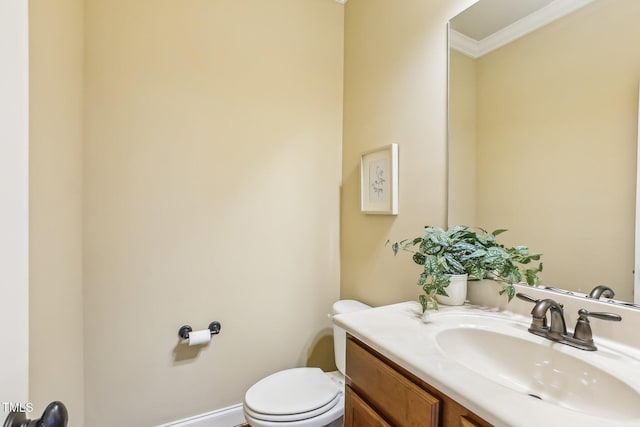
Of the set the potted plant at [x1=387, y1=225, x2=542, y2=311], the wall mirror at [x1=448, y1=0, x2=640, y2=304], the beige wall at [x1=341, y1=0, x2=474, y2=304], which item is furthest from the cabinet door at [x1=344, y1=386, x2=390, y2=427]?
the wall mirror at [x1=448, y1=0, x2=640, y2=304]

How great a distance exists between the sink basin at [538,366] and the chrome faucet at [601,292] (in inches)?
8.1

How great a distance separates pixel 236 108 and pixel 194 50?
1.14 ft

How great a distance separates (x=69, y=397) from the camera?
111 centimetres

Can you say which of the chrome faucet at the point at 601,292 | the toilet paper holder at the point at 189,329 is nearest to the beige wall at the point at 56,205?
the toilet paper holder at the point at 189,329

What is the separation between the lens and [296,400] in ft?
4.21

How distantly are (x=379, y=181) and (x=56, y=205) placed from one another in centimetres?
138

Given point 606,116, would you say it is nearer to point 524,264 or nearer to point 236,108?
point 524,264

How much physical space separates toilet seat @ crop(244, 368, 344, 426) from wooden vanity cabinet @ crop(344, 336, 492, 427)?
0.30 meters

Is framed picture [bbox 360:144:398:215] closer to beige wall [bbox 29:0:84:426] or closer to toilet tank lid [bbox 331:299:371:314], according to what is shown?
toilet tank lid [bbox 331:299:371:314]

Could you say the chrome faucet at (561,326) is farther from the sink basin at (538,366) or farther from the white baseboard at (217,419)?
the white baseboard at (217,419)

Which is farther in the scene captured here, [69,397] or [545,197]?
[69,397]

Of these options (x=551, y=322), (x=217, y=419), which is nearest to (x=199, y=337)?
(x=217, y=419)
